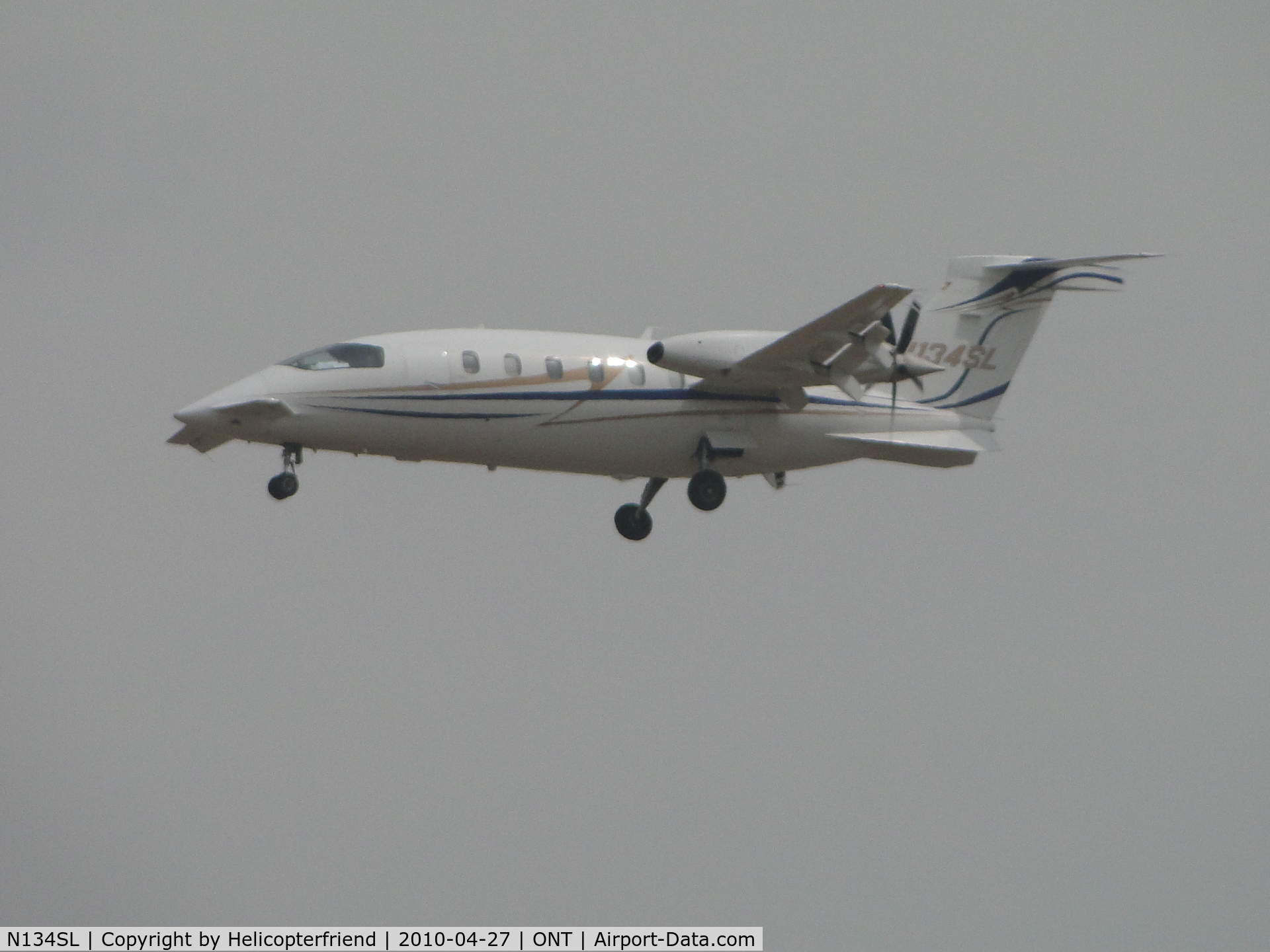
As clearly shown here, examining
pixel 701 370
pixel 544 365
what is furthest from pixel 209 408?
pixel 701 370

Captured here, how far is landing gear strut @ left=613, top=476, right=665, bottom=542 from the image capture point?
34.9 metres

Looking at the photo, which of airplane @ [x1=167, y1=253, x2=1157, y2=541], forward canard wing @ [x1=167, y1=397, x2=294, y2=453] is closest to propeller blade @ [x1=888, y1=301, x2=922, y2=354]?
airplane @ [x1=167, y1=253, x2=1157, y2=541]

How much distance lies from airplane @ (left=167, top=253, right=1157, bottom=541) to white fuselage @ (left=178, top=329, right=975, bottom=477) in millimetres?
27

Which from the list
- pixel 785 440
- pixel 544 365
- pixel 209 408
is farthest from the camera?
pixel 785 440

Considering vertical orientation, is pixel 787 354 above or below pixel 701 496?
above

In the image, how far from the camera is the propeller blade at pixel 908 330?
31.7m

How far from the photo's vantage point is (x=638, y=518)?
3494 cm

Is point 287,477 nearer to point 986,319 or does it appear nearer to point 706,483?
point 706,483

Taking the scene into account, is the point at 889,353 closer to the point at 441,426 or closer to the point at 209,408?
the point at 441,426

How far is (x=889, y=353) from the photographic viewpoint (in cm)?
3228

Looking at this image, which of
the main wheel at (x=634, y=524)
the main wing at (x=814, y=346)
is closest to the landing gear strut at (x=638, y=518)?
the main wheel at (x=634, y=524)

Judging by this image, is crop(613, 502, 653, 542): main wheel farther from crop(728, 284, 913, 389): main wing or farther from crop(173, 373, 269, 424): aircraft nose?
crop(173, 373, 269, 424): aircraft nose

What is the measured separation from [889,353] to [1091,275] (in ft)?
21.6

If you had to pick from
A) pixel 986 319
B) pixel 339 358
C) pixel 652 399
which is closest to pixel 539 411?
pixel 652 399
